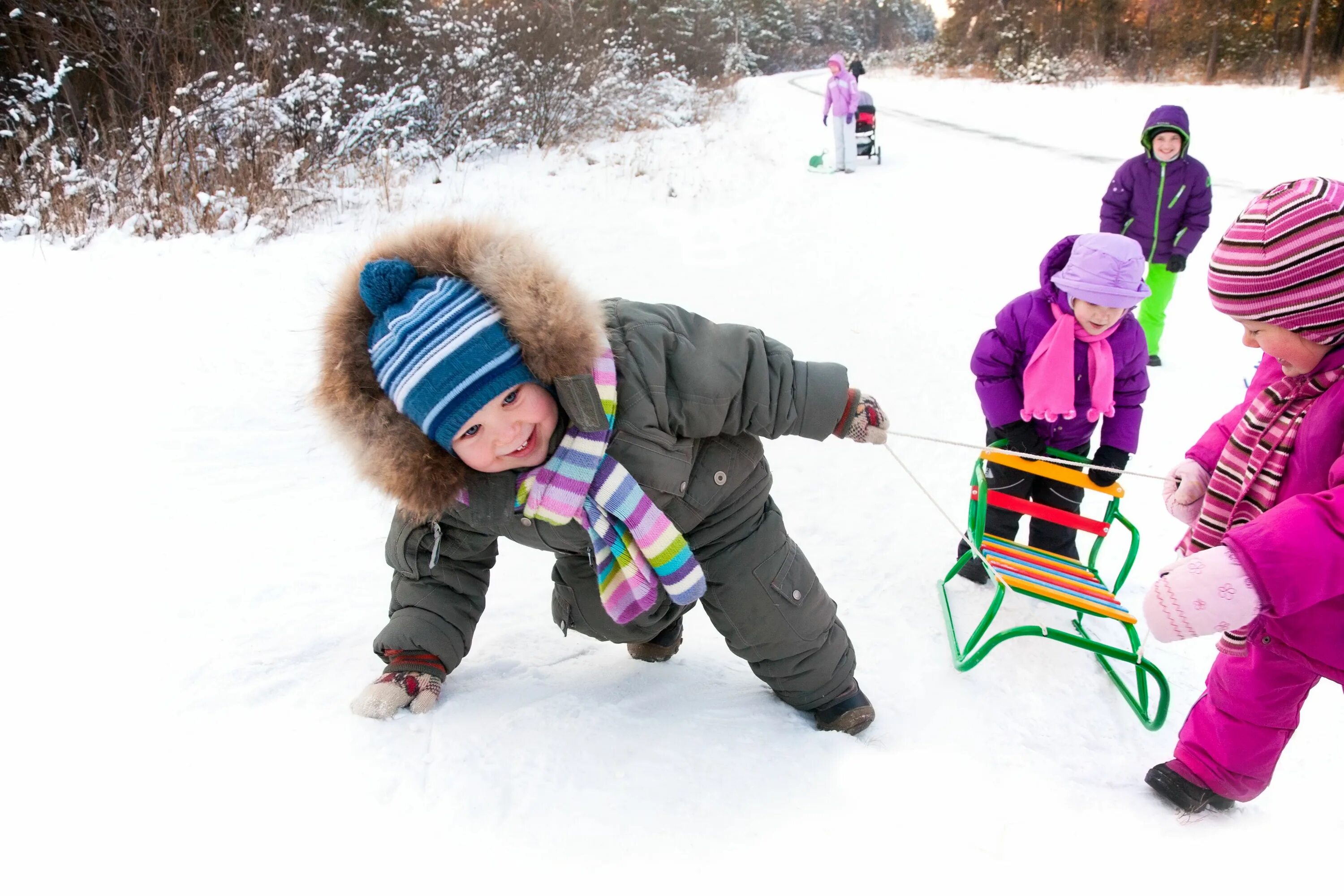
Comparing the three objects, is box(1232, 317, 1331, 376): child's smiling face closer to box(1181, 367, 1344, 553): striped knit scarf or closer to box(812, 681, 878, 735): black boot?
box(1181, 367, 1344, 553): striped knit scarf

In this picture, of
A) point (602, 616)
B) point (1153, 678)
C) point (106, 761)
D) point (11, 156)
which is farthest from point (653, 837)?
point (11, 156)

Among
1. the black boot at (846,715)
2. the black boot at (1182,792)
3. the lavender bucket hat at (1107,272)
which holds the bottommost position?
the black boot at (1182,792)

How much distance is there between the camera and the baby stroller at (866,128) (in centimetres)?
1202

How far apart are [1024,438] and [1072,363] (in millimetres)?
358

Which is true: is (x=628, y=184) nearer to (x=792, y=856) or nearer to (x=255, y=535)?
(x=255, y=535)

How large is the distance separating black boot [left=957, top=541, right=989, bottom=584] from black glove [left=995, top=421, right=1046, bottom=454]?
1.49 ft

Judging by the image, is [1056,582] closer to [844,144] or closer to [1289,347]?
[1289,347]

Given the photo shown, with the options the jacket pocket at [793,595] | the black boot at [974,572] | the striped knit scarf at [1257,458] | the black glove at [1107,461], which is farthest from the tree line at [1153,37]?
the jacket pocket at [793,595]

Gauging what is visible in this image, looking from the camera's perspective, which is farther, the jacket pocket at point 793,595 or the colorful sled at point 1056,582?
the colorful sled at point 1056,582

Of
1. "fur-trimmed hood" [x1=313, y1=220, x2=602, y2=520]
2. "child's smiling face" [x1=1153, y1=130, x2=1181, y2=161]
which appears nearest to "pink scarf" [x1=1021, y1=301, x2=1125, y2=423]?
"fur-trimmed hood" [x1=313, y1=220, x2=602, y2=520]

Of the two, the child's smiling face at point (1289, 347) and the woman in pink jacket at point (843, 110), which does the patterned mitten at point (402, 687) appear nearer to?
the child's smiling face at point (1289, 347)

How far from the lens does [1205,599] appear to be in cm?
149

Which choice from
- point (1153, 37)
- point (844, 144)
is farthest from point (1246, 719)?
point (1153, 37)

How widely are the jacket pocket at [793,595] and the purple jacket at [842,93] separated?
10401mm
